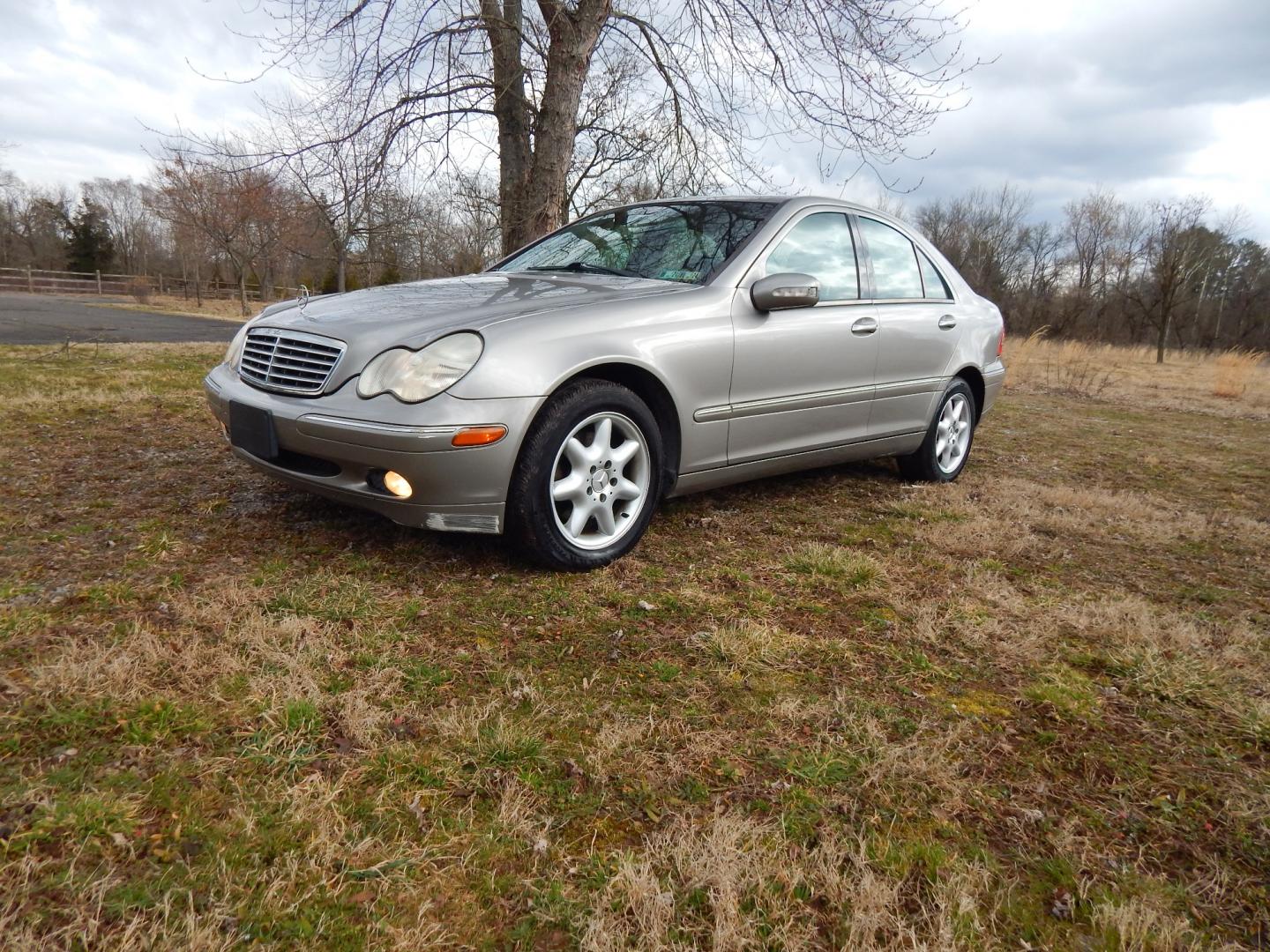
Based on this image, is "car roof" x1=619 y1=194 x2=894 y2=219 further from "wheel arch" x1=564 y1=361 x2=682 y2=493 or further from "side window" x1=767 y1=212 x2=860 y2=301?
"wheel arch" x1=564 y1=361 x2=682 y2=493

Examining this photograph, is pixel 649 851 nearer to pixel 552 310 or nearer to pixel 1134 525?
pixel 552 310

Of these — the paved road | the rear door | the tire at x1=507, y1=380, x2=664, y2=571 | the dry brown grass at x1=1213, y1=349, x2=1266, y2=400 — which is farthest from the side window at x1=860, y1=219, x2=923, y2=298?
the dry brown grass at x1=1213, y1=349, x2=1266, y2=400

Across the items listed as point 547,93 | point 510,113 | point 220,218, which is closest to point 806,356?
point 547,93

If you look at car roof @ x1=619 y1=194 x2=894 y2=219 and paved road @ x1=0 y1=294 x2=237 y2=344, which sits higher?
car roof @ x1=619 y1=194 x2=894 y2=219

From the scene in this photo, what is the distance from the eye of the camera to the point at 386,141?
7461 mm

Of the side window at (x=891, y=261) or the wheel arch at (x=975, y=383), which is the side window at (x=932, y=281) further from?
the wheel arch at (x=975, y=383)

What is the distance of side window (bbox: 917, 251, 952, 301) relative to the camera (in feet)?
15.2

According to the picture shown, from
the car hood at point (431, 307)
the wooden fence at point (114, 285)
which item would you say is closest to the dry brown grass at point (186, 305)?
the wooden fence at point (114, 285)

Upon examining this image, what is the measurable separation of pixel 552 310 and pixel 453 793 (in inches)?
71.6

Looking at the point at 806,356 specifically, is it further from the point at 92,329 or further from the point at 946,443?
the point at 92,329

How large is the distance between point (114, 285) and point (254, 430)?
4365 cm

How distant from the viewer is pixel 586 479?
3.00 meters

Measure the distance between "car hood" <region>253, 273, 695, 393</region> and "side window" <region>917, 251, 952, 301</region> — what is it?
1967 millimetres

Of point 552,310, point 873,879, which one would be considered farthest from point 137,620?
point 873,879
